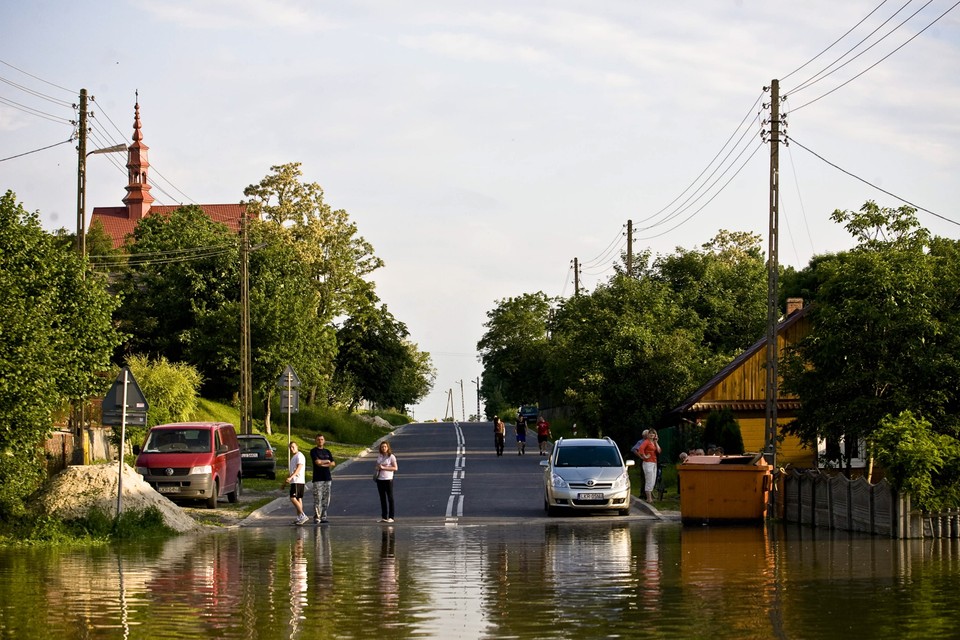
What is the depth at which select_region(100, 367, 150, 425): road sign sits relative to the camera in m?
23.6

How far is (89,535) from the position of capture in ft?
74.1

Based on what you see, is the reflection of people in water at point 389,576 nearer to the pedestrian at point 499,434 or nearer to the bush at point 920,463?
the bush at point 920,463

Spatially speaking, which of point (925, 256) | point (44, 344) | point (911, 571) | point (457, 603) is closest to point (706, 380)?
point (925, 256)

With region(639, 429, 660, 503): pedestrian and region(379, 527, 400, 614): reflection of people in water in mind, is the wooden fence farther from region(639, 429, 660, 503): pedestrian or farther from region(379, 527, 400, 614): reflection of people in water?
region(379, 527, 400, 614): reflection of people in water

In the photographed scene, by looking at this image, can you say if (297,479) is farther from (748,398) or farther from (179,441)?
(748,398)

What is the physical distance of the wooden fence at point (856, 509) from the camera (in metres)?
21.2

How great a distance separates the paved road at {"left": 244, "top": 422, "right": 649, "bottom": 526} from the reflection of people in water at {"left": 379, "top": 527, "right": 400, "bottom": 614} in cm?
479

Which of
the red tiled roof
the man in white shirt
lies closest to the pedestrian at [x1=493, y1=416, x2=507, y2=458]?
the man in white shirt

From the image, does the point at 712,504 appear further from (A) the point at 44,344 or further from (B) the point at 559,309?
(B) the point at 559,309

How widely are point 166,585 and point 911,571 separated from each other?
29.3 feet

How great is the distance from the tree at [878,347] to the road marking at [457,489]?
7993 millimetres

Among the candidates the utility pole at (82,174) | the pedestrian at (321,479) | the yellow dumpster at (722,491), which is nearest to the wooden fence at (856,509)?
the yellow dumpster at (722,491)

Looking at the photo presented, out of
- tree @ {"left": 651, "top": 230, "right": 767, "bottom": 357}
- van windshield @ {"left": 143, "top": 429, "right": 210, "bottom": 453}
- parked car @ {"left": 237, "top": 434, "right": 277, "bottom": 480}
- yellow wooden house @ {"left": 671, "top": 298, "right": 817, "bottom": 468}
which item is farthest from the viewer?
tree @ {"left": 651, "top": 230, "right": 767, "bottom": 357}

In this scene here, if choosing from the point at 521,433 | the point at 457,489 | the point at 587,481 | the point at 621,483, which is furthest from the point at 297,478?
the point at 521,433
